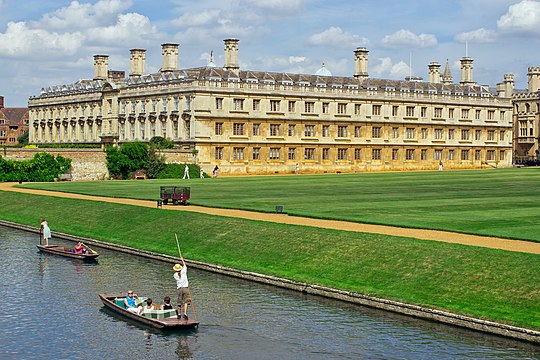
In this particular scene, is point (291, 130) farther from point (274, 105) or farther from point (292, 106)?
point (274, 105)

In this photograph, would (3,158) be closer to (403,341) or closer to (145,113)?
(145,113)

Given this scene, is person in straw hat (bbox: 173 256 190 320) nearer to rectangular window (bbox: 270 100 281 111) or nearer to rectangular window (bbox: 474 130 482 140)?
rectangular window (bbox: 270 100 281 111)

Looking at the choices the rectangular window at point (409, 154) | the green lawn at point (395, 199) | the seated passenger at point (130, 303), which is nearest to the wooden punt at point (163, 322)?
the seated passenger at point (130, 303)

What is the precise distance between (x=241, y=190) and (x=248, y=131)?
32753 millimetres

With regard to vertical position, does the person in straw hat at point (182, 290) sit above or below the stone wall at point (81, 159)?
below

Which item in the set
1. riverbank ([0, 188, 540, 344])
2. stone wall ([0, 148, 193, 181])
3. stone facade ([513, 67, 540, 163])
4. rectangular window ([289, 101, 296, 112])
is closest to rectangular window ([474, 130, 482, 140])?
stone facade ([513, 67, 540, 163])

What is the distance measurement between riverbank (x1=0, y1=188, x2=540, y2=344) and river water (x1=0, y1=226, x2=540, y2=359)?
1.26 meters

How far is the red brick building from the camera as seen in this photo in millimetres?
176000

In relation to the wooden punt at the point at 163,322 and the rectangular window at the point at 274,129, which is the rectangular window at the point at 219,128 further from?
the wooden punt at the point at 163,322

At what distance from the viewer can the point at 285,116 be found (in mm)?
98125

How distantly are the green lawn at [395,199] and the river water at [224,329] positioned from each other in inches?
377

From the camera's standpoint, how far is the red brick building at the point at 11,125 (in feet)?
577

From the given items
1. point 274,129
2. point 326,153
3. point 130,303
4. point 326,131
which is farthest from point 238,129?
point 130,303

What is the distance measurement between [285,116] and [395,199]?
4636 centimetres
